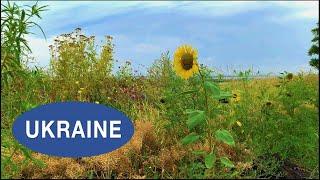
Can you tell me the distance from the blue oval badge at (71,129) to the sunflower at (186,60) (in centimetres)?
81

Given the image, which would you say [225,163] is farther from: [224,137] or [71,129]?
[71,129]

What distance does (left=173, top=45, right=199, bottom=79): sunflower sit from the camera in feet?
22.6

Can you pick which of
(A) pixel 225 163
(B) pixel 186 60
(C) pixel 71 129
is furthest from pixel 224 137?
(C) pixel 71 129

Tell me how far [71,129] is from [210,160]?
128 cm

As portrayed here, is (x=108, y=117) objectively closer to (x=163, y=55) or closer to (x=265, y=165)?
(x=265, y=165)

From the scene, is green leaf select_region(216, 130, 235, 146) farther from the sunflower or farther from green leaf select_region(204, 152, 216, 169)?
the sunflower

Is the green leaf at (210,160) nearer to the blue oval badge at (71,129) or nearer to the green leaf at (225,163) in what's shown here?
the green leaf at (225,163)

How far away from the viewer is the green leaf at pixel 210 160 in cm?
623

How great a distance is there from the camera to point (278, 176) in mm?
6625

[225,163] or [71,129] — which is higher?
[71,129]

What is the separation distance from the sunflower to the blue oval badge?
812 mm

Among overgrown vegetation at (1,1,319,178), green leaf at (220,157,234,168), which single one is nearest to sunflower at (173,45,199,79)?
overgrown vegetation at (1,1,319,178)

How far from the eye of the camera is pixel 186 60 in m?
6.89

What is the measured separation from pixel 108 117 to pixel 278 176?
166 centimetres
